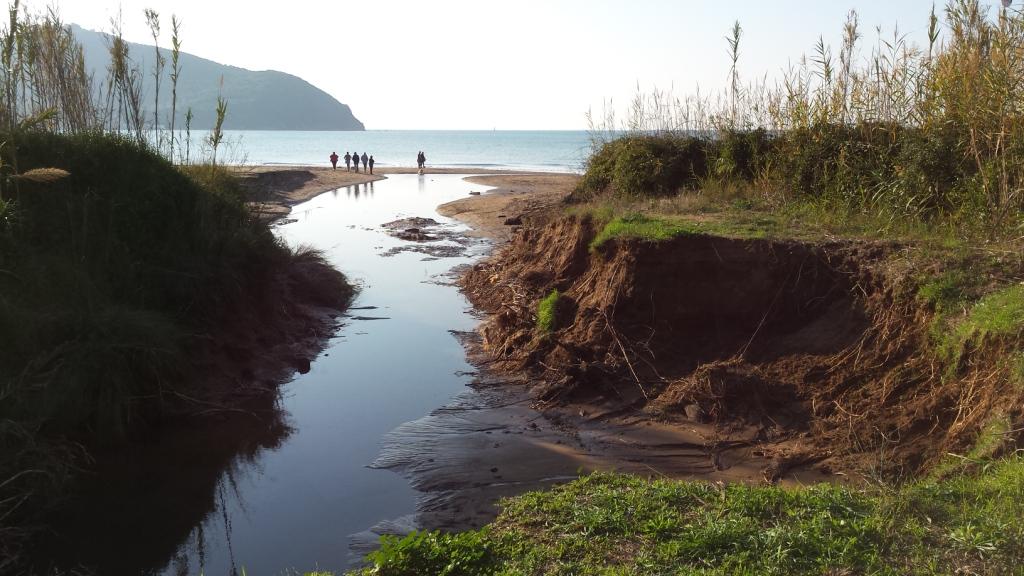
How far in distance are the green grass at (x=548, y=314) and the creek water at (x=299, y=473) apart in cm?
128

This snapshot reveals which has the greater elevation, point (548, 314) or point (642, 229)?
point (642, 229)

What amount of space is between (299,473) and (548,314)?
4762 mm

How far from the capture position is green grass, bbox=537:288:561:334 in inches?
435

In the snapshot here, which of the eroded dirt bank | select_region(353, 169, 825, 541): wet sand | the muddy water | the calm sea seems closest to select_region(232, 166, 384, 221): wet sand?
the calm sea

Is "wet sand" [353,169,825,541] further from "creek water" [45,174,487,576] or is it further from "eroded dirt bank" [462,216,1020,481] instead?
"creek water" [45,174,487,576]

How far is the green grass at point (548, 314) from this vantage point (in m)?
11.0

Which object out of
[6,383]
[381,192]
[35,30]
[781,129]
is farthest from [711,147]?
[381,192]

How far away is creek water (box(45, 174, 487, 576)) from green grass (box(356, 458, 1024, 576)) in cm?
179

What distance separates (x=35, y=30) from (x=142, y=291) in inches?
166

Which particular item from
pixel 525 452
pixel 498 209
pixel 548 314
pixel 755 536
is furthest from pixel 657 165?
pixel 498 209

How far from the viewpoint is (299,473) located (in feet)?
25.0

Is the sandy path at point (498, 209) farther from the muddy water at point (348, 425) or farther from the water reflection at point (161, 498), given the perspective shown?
the water reflection at point (161, 498)

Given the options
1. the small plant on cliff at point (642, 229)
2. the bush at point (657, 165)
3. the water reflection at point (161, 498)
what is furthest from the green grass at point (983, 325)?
the bush at point (657, 165)

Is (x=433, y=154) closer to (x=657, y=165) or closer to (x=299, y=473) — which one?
(x=657, y=165)
